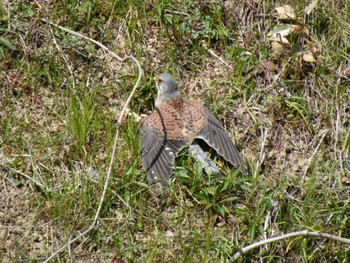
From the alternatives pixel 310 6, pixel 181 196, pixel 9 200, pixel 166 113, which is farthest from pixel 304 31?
pixel 9 200

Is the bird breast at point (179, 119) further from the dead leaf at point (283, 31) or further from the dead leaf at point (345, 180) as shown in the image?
the dead leaf at point (345, 180)

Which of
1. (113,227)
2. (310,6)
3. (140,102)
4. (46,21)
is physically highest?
(310,6)

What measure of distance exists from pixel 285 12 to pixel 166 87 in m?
1.53

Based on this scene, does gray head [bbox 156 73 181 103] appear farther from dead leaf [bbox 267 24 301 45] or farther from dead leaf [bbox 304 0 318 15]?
dead leaf [bbox 304 0 318 15]

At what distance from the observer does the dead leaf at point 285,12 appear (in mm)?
7971

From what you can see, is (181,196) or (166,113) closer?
(181,196)

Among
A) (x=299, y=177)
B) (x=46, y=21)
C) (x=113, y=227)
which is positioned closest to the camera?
(x=113, y=227)

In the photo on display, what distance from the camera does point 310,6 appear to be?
771 cm

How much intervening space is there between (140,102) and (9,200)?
175 cm

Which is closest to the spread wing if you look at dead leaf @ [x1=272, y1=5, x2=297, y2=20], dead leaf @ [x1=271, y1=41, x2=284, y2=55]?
dead leaf @ [x1=271, y1=41, x2=284, y2=55]

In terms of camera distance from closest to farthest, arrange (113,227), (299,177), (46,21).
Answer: (113,227) → (299,177) → (46,21)

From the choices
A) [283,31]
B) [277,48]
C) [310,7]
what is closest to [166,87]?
[277,48]

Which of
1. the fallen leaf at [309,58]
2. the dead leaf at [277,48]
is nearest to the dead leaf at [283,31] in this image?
the dead leaf at [277,48]

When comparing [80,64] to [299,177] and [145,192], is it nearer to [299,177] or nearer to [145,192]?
[145,192]
